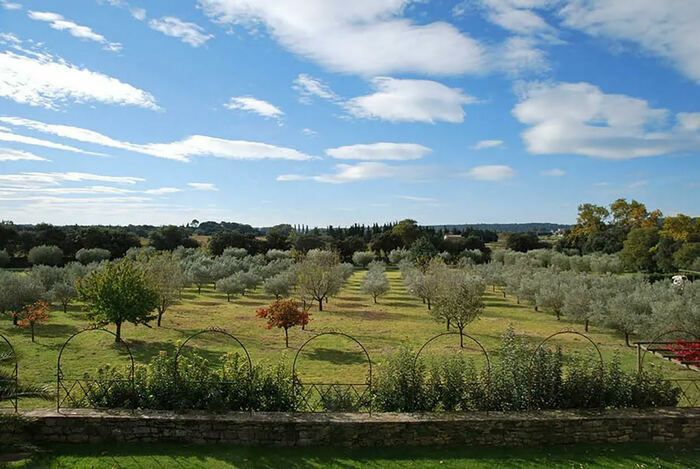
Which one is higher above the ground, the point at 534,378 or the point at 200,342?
the point at 534,378

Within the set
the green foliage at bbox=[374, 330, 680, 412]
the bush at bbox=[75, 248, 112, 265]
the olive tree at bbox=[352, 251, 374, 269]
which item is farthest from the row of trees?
the bush at bbox=[75, 248, 112, 265]

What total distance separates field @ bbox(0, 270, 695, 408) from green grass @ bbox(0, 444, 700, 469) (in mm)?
3758

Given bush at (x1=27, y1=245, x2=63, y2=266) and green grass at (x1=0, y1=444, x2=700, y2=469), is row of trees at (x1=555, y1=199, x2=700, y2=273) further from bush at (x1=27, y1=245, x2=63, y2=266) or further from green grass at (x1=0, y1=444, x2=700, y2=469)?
bush at (x1=27, y1=245, x2=63, y2=266)

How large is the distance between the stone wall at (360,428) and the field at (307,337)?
323 centimetres

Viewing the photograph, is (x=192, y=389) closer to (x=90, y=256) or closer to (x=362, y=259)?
(x=90, y=256)

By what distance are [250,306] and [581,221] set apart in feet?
218

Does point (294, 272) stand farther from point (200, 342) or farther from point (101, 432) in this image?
point (101, 432)

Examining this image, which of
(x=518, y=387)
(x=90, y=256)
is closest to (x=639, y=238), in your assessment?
(x=518, y=387)

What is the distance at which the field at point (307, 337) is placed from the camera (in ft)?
60.7

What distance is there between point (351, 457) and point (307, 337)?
650 inches

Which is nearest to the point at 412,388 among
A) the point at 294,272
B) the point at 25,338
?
the point at 25,338

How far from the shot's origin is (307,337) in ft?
82.6

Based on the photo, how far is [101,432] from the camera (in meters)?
9.22

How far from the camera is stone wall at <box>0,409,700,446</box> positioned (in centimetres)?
921
